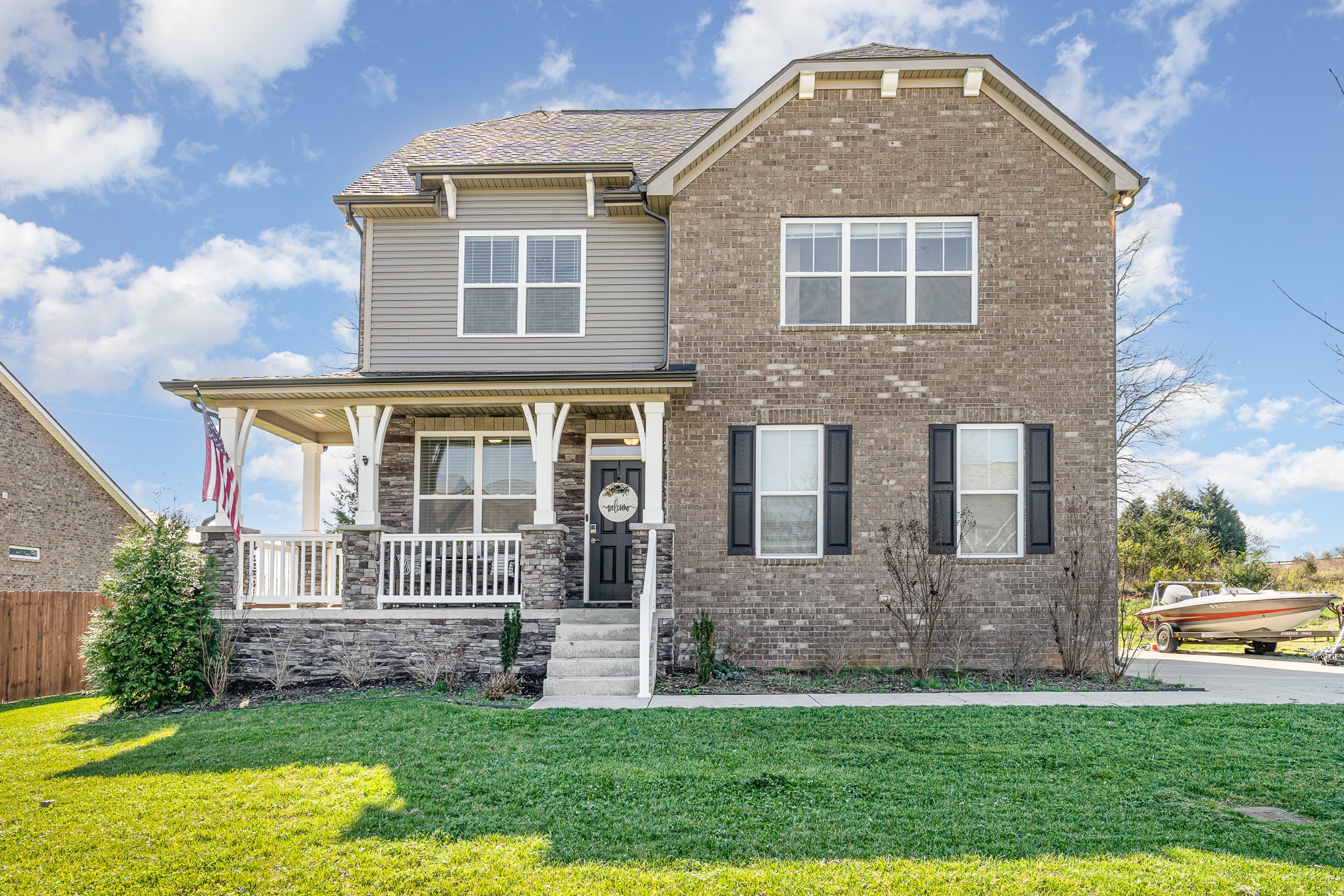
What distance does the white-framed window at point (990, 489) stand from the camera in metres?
12.4

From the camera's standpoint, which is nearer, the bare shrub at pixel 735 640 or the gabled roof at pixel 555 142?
the bare shrub at pixel 735 640

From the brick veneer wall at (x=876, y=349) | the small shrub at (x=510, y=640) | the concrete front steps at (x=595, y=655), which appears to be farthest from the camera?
the brick veneer wall at (x=876, y=349)

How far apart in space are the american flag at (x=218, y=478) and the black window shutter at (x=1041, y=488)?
9.77 meters

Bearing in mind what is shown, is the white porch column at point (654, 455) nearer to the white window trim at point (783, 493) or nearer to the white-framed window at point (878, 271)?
the white window trim at point (783, 493)

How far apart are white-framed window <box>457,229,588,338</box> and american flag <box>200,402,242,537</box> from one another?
11.5 ft

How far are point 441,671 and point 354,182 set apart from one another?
715 cm

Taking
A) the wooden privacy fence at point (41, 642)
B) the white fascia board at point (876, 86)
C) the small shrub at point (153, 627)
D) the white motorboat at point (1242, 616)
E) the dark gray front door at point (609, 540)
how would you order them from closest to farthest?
the small shrub at point (153, 627)
the white fascia board at point (876, 86)
the dark gray front door at point (609, 540)
the wooden privacy fence at point (41, 642)
the white motorboat at point (1242, 616)

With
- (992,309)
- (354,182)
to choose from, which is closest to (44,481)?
(354,182)

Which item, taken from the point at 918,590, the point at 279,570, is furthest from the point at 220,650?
the point at 918,590

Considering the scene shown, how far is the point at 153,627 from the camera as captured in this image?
10672 mm

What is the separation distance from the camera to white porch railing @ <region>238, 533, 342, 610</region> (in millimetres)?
11641

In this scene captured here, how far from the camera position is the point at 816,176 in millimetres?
12758

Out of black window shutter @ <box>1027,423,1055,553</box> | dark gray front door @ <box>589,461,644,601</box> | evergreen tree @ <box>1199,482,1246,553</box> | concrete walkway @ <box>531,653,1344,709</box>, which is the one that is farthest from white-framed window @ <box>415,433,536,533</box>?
evergreen tree @ <box>1199,482,1246,553</box>

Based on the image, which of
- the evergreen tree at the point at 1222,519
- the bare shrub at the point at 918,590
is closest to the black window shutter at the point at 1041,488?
the bare shrub at the point at 918,590
